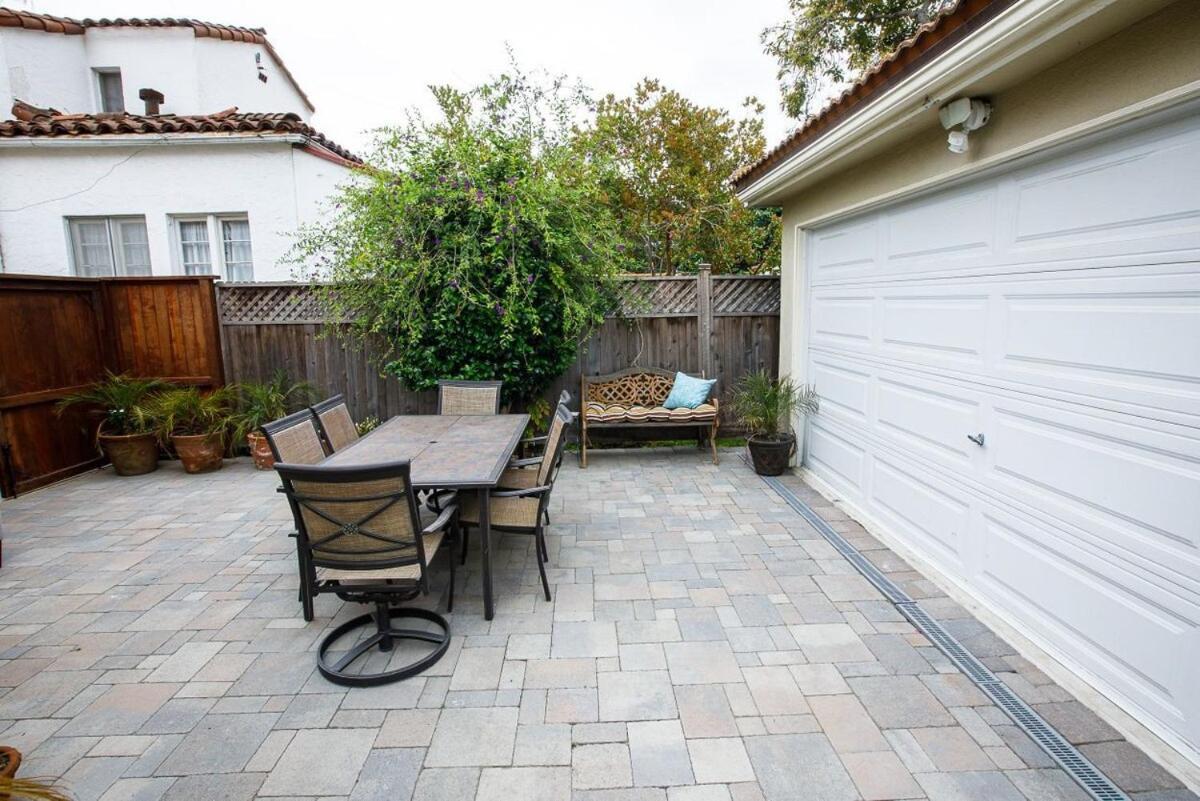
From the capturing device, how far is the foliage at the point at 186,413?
5.71 metres

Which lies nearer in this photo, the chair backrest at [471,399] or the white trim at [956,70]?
the white trim at [956,70]

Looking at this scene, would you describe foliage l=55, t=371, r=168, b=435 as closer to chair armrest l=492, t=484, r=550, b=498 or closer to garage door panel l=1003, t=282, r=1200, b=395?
chair armrest l=492, t=484, r=550, b=498

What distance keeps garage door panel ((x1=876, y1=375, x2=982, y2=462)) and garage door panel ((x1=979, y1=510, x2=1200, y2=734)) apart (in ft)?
1.37

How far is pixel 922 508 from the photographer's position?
137 inches

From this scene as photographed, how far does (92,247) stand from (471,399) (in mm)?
5985

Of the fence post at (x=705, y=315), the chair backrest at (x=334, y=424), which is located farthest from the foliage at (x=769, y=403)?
the chair backrest at (x=334, y=424)

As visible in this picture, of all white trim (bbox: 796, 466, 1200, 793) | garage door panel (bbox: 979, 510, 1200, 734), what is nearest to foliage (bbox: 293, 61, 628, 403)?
white trim (bbox: 796, 466, 1200, 793)

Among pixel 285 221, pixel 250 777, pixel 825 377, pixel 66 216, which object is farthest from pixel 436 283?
pixel 66 216

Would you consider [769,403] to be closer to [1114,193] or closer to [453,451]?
[453,451]

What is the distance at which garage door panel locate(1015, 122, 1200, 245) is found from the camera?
1958 mm

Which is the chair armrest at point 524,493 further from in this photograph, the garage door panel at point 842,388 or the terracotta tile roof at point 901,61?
the terracotta tile roof at point 901,61

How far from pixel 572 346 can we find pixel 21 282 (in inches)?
195

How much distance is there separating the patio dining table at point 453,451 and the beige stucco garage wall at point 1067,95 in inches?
113

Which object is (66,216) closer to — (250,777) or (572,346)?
(572,346)
